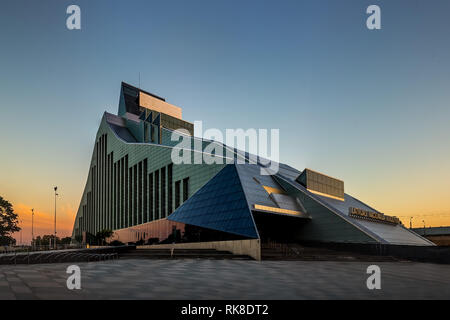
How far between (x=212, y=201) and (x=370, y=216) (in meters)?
22.7

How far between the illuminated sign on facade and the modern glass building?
0.13m

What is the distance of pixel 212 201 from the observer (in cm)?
4581

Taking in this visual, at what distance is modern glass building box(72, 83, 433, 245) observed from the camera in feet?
142

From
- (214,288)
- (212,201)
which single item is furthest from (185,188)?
(214,288)

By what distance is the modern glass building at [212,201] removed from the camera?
142 feet

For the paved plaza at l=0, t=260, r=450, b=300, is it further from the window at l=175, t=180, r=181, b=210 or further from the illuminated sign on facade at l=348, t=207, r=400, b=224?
the window at l=175, t=180, r=181, b=210

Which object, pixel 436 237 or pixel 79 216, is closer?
pixel 436 237

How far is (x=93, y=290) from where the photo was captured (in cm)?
1409

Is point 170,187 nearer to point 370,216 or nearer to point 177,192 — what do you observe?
point 177,192
